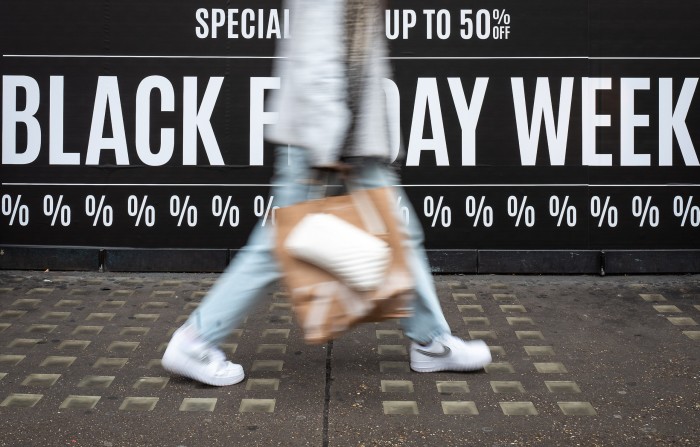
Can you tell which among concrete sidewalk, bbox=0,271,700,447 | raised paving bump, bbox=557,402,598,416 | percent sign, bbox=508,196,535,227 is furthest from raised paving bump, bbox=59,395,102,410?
percent sign, bbox=508,196,535,227

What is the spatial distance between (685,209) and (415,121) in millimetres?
1838

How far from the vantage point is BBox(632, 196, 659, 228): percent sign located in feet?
19.8

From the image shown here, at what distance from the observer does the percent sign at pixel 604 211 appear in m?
6.05

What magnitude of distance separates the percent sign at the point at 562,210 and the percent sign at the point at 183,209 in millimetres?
2323

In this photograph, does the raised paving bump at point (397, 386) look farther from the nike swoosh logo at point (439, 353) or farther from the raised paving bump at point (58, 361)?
the raised paving bump at point (58, 361)

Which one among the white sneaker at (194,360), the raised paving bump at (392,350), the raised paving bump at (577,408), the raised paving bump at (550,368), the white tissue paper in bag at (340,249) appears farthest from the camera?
the raised paving bump at (392,350)

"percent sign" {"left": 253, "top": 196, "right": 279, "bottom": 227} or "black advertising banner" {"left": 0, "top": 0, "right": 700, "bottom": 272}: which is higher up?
"black advertising banner" {"left": 0, "top": 0, "right": 700, "bottom": 272}

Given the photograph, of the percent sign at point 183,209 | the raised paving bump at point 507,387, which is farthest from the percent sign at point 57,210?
the raised paving bump at point 507,387

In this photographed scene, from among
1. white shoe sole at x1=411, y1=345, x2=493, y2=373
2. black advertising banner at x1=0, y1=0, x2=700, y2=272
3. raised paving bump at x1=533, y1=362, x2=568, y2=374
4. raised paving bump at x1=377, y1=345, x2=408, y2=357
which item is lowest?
raised paving bump at x1=533, y1=362, x2=568, y2=374

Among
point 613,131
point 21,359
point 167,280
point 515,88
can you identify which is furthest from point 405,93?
point 21,359

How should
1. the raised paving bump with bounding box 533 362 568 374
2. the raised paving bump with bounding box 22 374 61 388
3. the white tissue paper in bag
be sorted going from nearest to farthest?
the white tissue paper in bag → the raised paving bump with bounding box 22 374 61 388 → the raised paving bump with bounding box 533 362 568 374

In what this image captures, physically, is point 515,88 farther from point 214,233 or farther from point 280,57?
point 214,233

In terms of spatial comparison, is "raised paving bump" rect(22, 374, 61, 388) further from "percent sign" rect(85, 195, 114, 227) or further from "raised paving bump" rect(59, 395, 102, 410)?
"percent sign" rect(85, 195, 114, 227)

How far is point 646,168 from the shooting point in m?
6.04
